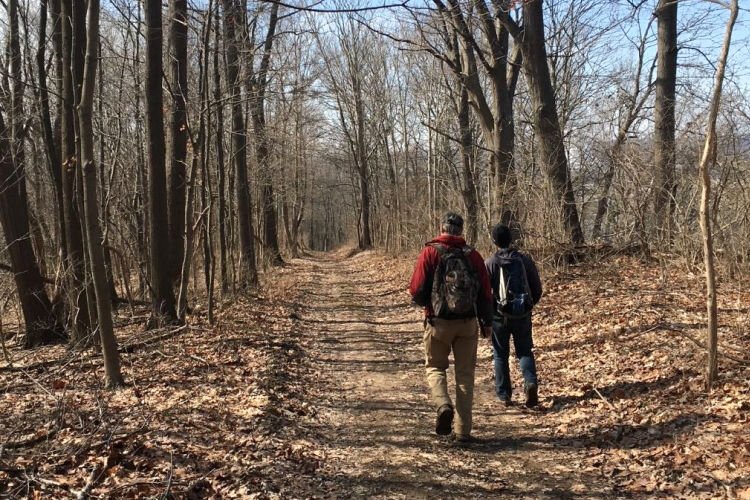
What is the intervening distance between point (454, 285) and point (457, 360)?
2.43 ft

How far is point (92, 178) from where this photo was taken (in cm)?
596

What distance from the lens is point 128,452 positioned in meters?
4.38

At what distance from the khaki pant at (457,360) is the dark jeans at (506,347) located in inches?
33.7

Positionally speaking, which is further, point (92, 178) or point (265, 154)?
point (265, 154)

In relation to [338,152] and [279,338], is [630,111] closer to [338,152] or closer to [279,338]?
[279,338]

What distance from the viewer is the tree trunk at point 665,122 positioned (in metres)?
9.28

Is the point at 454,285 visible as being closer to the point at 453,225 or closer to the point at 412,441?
the point at 453,225

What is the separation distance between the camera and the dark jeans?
5.71 m

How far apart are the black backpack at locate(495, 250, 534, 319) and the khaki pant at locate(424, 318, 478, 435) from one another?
0.84 metres

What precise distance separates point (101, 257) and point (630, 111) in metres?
16.6

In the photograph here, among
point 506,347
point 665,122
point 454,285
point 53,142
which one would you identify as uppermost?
point 53,142

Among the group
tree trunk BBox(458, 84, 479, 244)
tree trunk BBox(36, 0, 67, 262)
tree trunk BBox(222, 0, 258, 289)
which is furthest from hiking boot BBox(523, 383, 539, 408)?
tree trunk BBox(458, 84, 479, 244)

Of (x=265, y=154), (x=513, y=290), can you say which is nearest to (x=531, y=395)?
(x=513, y=290)

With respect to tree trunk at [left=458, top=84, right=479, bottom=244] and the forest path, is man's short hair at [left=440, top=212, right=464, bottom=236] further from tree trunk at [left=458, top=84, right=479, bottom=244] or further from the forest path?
tree trunk at [left=458, top=84, right=479, bottom=244]
